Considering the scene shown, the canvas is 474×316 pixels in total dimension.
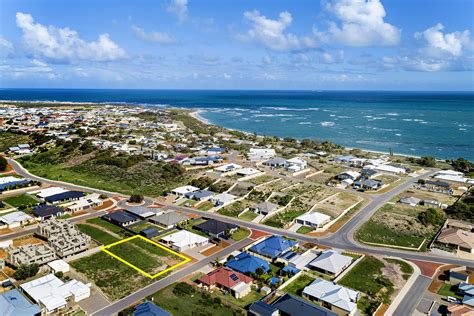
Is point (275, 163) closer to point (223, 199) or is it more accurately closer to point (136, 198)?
point (223, 199)

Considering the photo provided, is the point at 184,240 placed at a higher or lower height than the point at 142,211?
lower

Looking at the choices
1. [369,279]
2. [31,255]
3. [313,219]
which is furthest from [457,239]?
[31,255]

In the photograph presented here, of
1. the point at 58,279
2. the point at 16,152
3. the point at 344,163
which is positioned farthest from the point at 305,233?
the point at 16,152

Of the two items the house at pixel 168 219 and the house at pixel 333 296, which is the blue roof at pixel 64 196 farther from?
the house at pixel 333 296

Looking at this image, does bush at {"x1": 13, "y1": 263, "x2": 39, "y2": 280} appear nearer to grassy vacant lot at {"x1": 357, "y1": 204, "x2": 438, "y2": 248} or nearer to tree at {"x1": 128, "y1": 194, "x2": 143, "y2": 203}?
tree at {"x1": 128, "y1": 194, "x2": 143, "y2": 203}

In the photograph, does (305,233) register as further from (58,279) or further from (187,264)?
(58,279)

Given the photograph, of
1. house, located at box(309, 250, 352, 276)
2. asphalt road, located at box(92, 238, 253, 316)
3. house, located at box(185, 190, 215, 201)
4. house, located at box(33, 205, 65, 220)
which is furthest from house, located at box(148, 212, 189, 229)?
house, located at box(309, 250, 352, 276)
